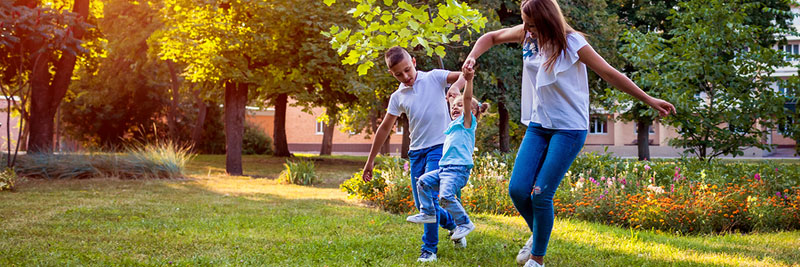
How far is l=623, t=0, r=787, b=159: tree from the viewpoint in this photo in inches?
426

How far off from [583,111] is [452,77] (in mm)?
1228

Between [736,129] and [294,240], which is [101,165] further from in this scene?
[736,129]

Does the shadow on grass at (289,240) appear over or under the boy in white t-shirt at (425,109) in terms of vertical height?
under

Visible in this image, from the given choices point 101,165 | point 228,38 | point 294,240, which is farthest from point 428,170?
point 101,165

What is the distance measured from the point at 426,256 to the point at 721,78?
320 inches

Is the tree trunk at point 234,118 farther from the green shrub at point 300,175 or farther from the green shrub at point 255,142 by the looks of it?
the green shrub at point 255,142

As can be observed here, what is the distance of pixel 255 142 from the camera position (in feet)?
122

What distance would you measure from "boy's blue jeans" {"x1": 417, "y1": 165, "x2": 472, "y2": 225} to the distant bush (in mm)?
12892

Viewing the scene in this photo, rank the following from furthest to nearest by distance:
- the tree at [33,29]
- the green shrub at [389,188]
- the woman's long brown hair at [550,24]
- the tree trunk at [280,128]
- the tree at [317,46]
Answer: the tree trunk at [280,128], the tree at [317,46], the tree at [33,29], the green shrub at [389,188], the woman's long brown hair at [550,24]

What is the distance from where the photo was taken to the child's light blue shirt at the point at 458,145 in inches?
190

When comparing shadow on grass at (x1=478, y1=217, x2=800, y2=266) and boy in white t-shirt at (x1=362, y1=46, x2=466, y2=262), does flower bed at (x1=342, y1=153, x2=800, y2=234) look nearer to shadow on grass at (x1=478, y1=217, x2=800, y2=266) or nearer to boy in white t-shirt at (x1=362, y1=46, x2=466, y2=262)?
shadow on grass at (x1=478, y1=217, x2=800, y2=266)

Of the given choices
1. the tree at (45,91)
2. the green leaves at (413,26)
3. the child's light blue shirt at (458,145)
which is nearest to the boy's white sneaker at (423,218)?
the child's light blue shirt at (458,145)

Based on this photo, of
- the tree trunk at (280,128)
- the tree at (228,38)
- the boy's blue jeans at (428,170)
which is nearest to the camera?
the boy's blue jeans at (428,170)

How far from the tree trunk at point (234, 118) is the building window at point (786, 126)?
13.5 meters
